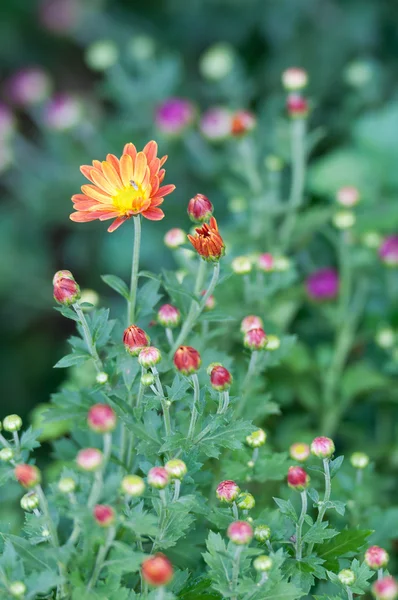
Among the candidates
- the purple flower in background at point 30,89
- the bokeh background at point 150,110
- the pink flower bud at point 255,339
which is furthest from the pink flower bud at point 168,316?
the purple flower in background at point 30,89

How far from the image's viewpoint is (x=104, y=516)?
66 cm

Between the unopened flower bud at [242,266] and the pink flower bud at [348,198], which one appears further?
the pink flower bud at [348,198]

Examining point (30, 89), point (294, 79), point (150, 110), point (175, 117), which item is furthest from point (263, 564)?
point (30, 89)

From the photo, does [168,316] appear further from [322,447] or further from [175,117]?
[175,117]

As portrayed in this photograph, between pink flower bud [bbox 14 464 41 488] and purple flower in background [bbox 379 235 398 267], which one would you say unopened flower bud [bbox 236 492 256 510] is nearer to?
pink flower bud [bbox 14 464 41 488]

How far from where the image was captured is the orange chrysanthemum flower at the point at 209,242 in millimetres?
852

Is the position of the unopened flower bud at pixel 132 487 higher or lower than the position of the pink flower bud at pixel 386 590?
higher

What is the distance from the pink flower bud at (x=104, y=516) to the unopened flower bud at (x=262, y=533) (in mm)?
211

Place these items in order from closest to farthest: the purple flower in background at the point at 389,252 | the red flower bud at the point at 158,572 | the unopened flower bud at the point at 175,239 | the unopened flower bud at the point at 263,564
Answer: the red flower bud at the point at 158,572 < the unopened flower bud at the point at 263,564 < the unopened flower bud at the point at 175,239 < the purple flower in background at the point at 389,252

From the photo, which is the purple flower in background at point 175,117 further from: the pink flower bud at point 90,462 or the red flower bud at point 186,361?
the pink flower bud at point 90,462

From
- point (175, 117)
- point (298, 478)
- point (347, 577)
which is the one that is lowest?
point (347, 577)

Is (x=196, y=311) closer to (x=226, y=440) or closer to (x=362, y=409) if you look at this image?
(x=226, y=440)

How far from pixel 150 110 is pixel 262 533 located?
129 centimetres

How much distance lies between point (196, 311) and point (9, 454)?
0.94 feet
